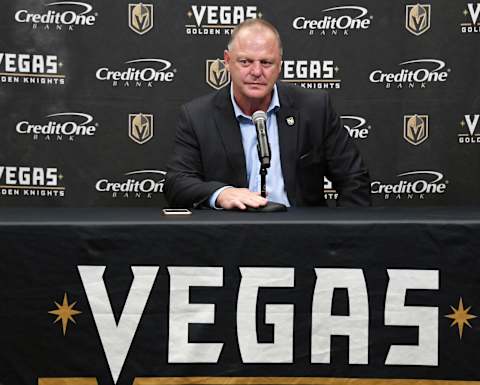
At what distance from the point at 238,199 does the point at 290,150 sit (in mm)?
622

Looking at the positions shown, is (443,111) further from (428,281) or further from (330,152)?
(428,281)

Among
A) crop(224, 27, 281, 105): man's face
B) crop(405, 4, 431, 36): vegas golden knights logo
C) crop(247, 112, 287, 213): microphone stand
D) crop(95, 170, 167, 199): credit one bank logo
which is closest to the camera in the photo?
crop(247, 112, 287, 213): microphone stand

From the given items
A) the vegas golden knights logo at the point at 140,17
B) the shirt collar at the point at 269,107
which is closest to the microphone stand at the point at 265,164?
the shirt collar at the point at 269,107

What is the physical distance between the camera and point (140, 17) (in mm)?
4086

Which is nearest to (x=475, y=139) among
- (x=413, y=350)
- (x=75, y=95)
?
(x=75, y=95)

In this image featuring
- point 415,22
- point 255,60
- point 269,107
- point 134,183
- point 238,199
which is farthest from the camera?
point 134,183

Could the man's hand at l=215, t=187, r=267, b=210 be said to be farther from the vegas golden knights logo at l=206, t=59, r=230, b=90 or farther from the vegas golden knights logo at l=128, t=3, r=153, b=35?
the vegas golden knights logo at l=128, t=3, r=153, b=35

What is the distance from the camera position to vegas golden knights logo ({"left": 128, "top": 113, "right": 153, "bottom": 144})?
4113 mm

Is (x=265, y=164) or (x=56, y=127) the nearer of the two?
(x=265, y=164)

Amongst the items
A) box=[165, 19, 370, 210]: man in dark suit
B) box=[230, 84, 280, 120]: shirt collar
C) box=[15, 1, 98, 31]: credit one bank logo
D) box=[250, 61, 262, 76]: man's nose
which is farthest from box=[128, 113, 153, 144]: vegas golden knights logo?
box=[250, 61, 262, 76]: man's nose

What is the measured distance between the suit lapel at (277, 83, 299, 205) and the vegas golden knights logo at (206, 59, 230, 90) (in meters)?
1.17

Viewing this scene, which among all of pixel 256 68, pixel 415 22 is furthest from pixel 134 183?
pixel 415 22

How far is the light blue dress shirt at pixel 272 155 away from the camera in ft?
9.36

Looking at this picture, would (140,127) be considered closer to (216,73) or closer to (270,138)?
(216,73)
